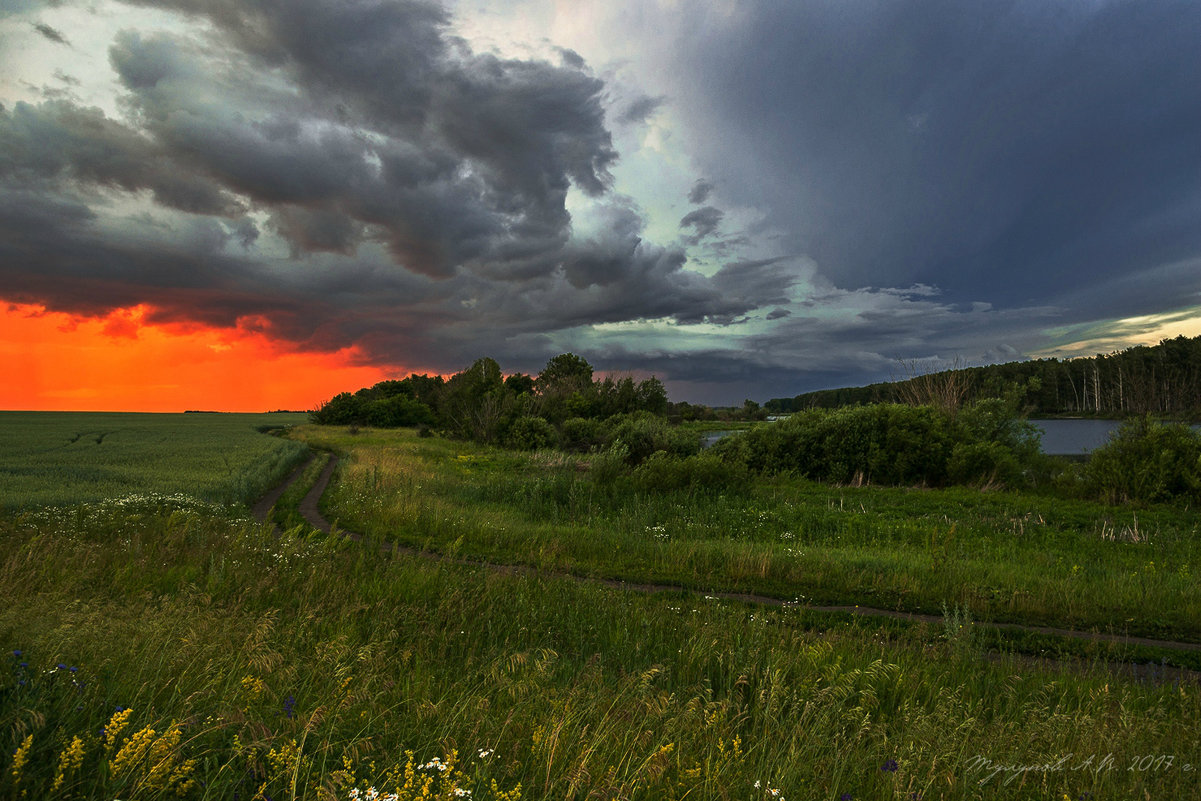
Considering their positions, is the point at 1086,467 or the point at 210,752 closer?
the point at 210,752

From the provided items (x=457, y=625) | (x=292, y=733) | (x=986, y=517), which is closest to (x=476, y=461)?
(x=986, y=517)

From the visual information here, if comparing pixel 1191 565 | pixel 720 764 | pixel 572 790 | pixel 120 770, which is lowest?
pixel 1191 565

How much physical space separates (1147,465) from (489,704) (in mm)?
26941

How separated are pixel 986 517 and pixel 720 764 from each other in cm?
1974

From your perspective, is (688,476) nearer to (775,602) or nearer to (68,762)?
(775,602)

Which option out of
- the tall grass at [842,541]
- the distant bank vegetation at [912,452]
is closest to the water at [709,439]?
the distant bank vegetation at [912,452]

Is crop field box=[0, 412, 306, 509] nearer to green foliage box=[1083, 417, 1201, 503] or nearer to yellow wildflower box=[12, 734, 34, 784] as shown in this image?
yellow wildflower box=[12, 734, 34, 784]

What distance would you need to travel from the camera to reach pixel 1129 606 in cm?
1007

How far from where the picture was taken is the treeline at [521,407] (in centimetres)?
5009

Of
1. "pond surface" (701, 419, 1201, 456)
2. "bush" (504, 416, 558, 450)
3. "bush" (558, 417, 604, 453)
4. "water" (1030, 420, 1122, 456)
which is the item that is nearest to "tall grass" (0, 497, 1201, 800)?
"bush" (504, 416, 558, 450)

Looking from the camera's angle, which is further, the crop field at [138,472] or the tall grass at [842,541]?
the crop field at [138,472]

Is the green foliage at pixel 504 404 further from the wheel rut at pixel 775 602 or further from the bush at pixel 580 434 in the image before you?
the wheel rut at pixel 775 602

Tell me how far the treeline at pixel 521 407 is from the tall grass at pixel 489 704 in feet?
131

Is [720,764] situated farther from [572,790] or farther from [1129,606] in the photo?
[1129,606]
